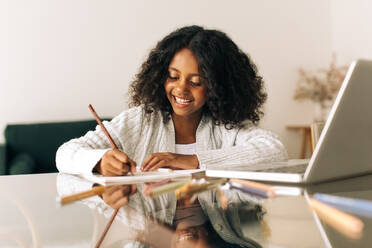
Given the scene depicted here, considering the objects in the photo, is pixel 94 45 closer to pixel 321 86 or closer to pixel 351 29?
pixel 321 86

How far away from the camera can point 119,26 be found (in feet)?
10.4

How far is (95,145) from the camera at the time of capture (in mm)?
1302

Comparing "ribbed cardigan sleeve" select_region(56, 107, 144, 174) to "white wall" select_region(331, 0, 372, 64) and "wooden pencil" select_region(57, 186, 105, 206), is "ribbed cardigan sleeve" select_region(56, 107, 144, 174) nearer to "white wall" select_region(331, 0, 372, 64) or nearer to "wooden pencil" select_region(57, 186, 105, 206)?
"wooden pencil" select_region(57, 186, 105, 206)

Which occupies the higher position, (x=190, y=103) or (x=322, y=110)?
(x=190, y=103)

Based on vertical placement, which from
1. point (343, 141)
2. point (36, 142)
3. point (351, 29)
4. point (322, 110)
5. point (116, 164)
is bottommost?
point (36, 142)

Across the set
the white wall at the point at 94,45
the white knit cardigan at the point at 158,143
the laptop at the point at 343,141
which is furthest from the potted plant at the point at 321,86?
the laptop at the point at 343,141

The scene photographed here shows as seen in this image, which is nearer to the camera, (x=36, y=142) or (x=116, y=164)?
(x=116, y=164)

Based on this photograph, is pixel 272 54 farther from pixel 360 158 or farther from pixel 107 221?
pixel 107 221

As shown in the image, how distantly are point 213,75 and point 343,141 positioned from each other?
75cm

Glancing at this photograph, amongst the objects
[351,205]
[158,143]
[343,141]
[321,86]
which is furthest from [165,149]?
[321,86]

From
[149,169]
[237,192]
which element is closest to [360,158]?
[237,192]

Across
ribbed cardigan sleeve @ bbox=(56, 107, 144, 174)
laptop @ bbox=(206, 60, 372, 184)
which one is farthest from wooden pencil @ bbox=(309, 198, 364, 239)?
ribbed cardigan sleeve @ bbox=(56, 107, 144, 174)

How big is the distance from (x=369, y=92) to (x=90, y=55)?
2625 millimetres

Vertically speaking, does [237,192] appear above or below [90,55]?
below
